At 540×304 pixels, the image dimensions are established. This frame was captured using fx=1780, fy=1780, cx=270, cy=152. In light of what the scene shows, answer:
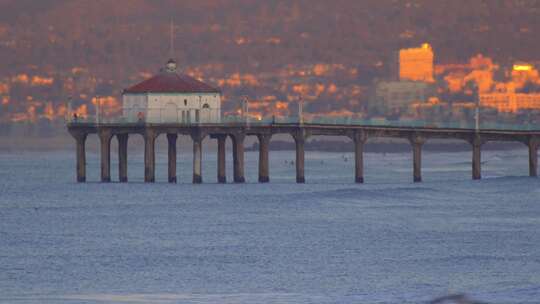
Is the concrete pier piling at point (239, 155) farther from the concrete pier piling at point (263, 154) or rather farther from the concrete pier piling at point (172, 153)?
the concrete pier piling at point (172, 153)

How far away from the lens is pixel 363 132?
114 meters

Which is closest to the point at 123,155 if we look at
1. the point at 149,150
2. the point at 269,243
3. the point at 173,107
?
the point at 149,150

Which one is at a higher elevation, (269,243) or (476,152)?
(476,152)

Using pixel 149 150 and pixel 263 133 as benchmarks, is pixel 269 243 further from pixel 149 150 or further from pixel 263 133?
pixel 263 133

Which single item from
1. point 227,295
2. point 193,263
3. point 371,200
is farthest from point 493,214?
point 227,295

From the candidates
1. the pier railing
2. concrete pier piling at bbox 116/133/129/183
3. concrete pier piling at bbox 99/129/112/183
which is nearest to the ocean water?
concrete pier piling at bbox 116/133/129/183

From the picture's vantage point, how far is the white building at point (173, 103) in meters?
113

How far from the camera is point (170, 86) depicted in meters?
114

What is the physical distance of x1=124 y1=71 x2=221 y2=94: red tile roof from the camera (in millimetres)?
113062

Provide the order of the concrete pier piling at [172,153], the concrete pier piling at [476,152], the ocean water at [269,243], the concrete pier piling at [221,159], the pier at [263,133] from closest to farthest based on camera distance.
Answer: the ocean water at [269,243]
the pier at [263,133]
the concrete pier piling at [476,152]
the concrete pier piling at [172,153]
the concrete pier piling at [221,159]

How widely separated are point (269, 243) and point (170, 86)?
37571mm

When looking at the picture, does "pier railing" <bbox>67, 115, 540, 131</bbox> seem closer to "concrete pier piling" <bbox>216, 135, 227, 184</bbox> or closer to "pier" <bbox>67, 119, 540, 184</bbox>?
"pier" <bbox>67, 119, 540, 184</bbox>

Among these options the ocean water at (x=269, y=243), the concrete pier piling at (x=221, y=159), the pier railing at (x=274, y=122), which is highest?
the pier railing at (x=274, y=122)

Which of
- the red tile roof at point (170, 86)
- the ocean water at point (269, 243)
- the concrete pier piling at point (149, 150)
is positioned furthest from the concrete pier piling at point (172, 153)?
the red tile roof at point (170, 86)
